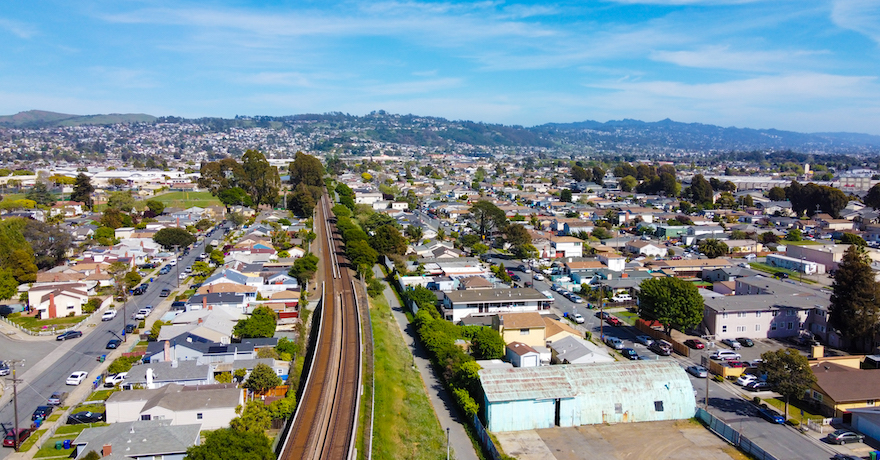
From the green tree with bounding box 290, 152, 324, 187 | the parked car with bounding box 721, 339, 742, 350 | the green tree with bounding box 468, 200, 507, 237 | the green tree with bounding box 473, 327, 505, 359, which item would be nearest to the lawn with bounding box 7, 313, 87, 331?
the green tree with bounding box 473, 327, 505, 359

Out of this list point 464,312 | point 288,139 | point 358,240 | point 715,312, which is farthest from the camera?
point 288,139

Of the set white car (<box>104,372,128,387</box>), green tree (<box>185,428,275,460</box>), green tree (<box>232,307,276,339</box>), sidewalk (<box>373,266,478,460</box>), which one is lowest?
sidewalk (<box>373,266,478,460</box>)

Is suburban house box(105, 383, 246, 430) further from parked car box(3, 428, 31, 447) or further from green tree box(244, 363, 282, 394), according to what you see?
parked car box(3, 428, 31, 447)

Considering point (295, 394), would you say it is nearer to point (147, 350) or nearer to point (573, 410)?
point (147, 350)

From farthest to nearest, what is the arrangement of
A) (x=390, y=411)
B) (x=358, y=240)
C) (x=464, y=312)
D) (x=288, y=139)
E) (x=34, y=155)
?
(x=288, y=139) < (x=34, y=155) < (x=358, y=240) < (x=464, y=312) < (x=390, y=411)

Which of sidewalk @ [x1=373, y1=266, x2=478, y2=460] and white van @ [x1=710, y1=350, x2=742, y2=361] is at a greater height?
white van @ [x1=710, y1=350, x2=742, y2=361]

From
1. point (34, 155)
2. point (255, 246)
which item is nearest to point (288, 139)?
point (34, 155)

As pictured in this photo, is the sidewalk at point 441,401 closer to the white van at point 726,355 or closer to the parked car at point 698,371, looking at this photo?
the parked car at point 698,371
